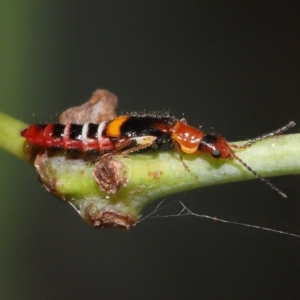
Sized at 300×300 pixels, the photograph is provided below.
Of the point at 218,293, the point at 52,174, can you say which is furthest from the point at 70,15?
the point at 52,174

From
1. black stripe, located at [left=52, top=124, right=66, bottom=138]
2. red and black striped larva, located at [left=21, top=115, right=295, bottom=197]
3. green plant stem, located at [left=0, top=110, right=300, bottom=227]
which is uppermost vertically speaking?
black stripe, located at [left=52, top=124, right=66, bottom=138]

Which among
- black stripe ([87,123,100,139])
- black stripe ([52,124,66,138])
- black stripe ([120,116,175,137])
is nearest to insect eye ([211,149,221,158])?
black stripe ([120,116,175,137])

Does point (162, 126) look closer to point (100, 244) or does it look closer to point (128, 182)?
point (128, 182)

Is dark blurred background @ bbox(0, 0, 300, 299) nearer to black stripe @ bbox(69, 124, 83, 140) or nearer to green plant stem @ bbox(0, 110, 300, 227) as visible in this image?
black stripe @ bbox(69, 124, 83, 140)

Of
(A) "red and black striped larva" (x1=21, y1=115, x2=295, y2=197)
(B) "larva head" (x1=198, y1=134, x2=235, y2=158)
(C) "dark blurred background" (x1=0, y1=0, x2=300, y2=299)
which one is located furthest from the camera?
(C) "dark blurred background" (x1=0, y1=0, x2=300, y2=299)

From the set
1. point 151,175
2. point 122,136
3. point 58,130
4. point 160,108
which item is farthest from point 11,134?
point 160,108

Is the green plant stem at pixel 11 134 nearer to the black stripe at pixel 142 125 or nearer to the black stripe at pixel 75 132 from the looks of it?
the black stripe at pixel 75 132
